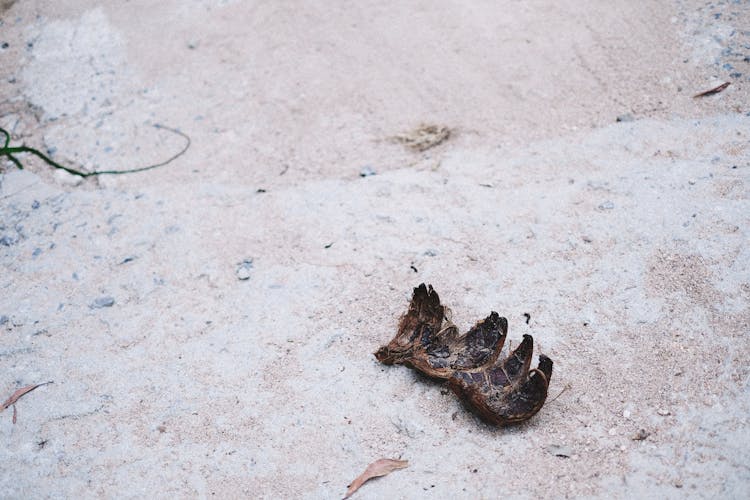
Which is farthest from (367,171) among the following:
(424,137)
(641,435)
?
(641,435)

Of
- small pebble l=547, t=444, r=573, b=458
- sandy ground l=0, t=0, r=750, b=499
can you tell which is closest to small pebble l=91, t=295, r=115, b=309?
sandy ground l=0, t=0, r=750, b=499

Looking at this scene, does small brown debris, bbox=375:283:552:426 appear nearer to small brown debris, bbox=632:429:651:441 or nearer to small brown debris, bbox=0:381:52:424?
small brown debris, bbox=632:429:651:441

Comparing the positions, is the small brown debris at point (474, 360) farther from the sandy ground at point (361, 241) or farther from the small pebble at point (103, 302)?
the small pebble at point (103, 302)

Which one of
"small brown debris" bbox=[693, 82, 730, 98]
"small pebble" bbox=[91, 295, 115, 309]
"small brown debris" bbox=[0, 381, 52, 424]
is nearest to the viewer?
"small brown debris" bbox=[0, 381, 52, 424]

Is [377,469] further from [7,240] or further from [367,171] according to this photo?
[7,240]

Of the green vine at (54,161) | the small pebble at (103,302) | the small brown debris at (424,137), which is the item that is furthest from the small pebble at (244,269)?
the small brown debris at (424,137)

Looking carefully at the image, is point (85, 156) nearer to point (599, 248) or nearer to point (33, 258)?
point (33, 258)

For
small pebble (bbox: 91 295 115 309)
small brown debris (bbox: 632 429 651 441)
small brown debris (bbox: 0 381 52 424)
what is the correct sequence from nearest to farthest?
small brown debris (bbox: 632 429 651 441)
small brown debris (bbox: 0 381 52 424)
small pebble (bbox: 91 295 115 309)
